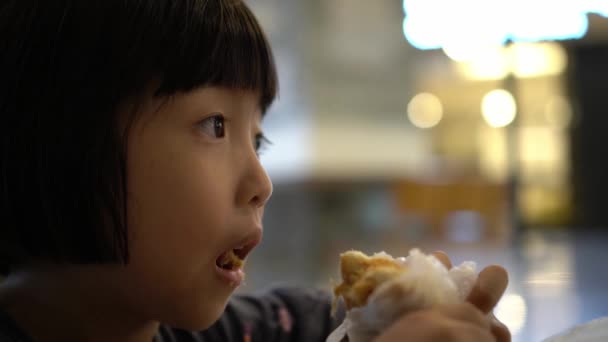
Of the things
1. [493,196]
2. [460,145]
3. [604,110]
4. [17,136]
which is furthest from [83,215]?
[460,145]

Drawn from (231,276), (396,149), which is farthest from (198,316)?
(396,149)

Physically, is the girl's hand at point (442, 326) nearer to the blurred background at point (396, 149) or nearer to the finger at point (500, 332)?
Answer: the finger at point (500, 332)

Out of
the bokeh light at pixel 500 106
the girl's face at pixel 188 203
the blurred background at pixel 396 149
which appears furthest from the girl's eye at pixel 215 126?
the bokeh light at pixel 500 106

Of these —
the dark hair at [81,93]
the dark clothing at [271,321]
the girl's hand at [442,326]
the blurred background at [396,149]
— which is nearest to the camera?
the girl's hand at [442,326]

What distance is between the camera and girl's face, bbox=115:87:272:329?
1.49ft

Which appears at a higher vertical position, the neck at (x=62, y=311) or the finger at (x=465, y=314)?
the finger at (x=465, y=314)

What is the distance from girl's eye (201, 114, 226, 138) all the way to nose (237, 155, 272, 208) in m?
0.03

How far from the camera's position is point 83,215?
1.49ft

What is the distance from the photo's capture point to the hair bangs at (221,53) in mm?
461

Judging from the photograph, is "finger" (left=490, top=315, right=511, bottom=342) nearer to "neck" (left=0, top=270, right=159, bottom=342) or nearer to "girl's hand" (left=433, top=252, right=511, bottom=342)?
"girl's hand" (left=433, top=252, right=511, bottom=342)

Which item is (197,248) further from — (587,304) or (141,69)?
(587,304)

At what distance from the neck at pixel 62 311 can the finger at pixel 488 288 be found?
0.93 feet

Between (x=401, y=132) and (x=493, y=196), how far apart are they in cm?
80

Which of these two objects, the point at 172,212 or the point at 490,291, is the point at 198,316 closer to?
the point at 172,212
